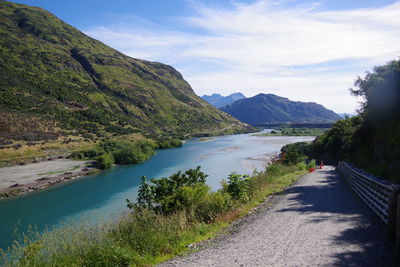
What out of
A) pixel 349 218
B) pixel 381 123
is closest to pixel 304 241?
pixel 349 218

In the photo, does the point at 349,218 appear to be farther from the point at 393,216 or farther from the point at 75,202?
the point at 75,202

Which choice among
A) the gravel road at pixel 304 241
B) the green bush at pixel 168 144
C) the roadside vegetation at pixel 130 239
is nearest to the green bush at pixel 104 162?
the green bush at pixel 168 144

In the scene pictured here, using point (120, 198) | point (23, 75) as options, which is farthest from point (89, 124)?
point (120, 198)

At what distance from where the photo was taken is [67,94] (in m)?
122

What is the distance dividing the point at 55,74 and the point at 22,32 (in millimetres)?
50649

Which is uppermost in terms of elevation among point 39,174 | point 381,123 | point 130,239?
point 381,123

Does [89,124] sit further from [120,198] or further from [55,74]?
[120,198]

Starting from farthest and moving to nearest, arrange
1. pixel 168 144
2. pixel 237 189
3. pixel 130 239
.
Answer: pixel 168 144 → pixel 237 189 → pixel 130 239

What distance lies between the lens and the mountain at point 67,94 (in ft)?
289

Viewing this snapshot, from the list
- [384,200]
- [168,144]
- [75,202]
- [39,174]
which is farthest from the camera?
[168,144]

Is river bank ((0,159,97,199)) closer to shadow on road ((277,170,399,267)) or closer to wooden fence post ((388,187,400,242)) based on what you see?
shadow on road ((277,170,399,267))

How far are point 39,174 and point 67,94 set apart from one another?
83.1 metres

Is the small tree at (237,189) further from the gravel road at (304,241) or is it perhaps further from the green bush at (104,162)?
the green bush at (104,162)

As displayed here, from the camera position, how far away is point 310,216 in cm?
1013
